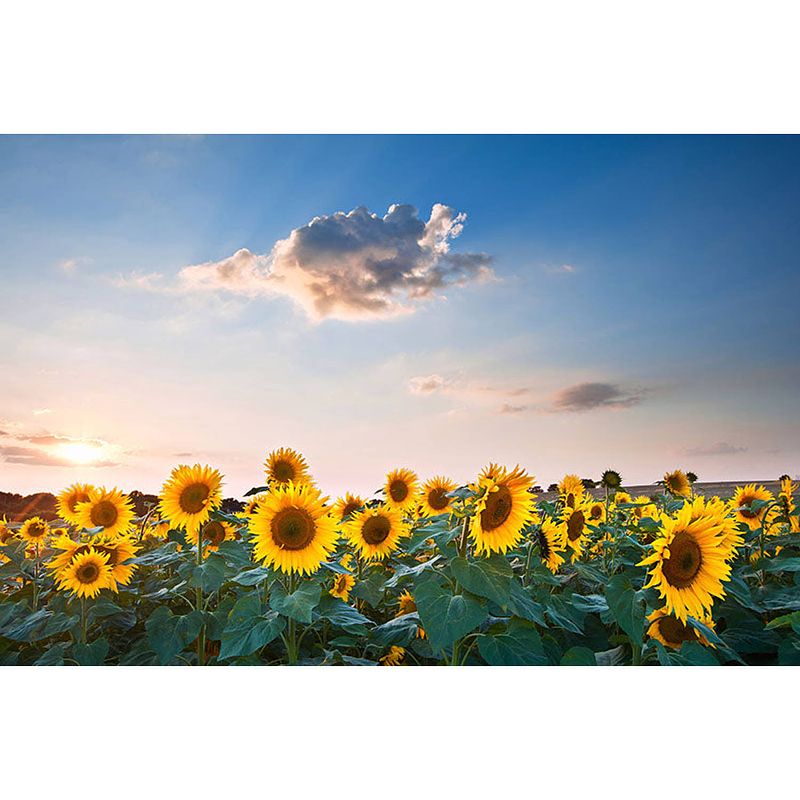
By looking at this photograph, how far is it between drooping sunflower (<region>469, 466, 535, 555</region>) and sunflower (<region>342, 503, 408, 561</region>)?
0.89 metres

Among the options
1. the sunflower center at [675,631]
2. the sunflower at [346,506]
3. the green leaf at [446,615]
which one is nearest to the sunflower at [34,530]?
the sunflower at [346,506]

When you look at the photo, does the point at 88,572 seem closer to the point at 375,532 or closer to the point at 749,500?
the point at 375,532

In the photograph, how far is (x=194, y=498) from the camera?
2.90 m

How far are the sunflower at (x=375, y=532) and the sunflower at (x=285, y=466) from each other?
312mm

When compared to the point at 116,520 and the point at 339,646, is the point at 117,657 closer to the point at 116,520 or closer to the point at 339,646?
the point at 116,520

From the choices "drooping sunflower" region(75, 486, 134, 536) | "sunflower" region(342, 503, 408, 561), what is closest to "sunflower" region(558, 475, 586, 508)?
"sunflower" region(342, 503, 408, 561)

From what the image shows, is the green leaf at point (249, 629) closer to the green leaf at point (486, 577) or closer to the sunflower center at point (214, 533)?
the sunflower center at point (214, 533)

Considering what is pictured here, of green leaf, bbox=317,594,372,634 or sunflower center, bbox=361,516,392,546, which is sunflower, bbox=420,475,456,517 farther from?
green leaf, bbox=317,594,372,634

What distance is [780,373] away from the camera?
4168 mm

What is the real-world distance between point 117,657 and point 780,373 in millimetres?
3868

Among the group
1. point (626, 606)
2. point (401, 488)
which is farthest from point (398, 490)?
point (626, 606)

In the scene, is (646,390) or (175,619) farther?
(646,390)
